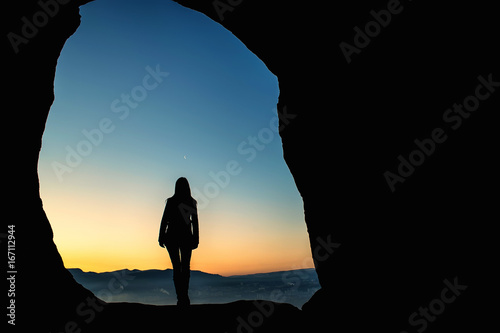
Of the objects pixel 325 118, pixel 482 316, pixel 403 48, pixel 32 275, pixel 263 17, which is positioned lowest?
pixel 482 316

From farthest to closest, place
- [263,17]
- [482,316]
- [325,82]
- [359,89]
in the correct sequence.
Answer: [263,17], [325,82], [359,89], [482,316]

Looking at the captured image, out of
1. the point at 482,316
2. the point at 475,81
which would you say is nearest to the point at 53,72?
the point at 475,81

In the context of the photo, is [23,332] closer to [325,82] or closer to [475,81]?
[325,82]

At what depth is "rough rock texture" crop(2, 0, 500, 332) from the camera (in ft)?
12.3

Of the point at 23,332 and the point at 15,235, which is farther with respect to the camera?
→ the point at 15,235

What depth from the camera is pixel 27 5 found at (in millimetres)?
5457

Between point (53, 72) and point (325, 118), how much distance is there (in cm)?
527

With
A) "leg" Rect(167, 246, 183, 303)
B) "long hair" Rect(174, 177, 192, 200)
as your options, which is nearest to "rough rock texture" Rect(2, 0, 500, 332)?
"leg" Rect(167, 246, 183, 303)

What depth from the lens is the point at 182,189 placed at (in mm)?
6848

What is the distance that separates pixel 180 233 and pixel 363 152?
150 inches

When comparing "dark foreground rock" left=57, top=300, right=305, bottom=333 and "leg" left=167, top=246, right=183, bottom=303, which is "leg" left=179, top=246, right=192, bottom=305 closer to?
"leg" left=167, top=246, right=183, bottom=303

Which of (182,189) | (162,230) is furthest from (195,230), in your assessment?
(182,189)

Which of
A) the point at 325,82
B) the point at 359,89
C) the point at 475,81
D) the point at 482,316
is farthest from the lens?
the point at 325,82

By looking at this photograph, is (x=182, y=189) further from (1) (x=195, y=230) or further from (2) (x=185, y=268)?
(2) (x=185, y=268)
